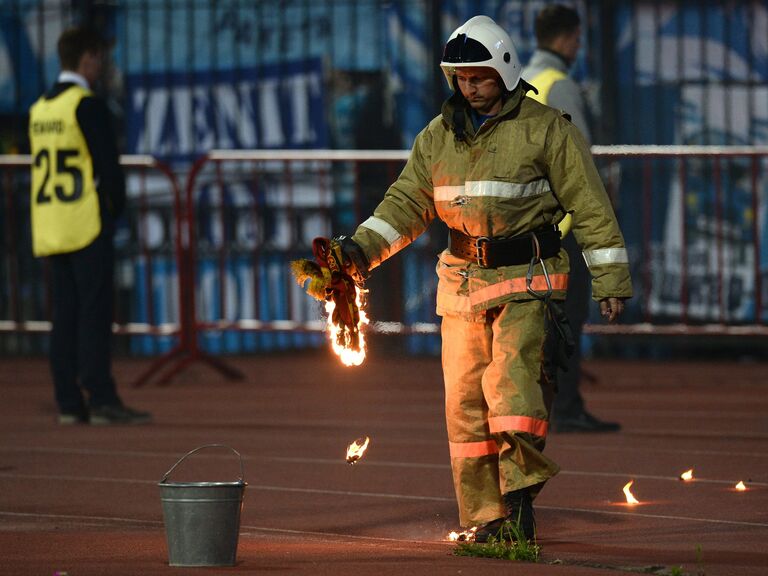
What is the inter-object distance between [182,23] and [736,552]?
10.4 m

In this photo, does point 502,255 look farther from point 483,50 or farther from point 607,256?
point 483,50

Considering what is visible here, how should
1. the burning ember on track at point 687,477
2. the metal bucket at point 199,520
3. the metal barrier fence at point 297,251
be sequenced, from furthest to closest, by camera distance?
the metal barrier fence at point 297,251
the burning ember on track at point 687,477
the metal bucket at point 199,520

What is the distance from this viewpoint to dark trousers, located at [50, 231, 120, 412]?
11180mm

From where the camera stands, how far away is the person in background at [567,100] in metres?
10.1

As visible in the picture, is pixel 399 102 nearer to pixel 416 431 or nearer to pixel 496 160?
pixel 416 431

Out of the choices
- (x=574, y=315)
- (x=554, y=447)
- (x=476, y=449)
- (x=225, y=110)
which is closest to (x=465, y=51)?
(x=476, y=449)

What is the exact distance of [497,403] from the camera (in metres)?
6.78

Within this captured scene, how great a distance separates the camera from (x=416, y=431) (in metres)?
10.8

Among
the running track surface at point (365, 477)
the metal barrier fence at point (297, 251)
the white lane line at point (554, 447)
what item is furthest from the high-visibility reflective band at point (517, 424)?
the metal barrier fence at point (297, 251)

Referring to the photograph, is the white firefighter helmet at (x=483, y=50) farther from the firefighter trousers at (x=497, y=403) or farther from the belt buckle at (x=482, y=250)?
the firefighter trousers at (x=497, y=403)

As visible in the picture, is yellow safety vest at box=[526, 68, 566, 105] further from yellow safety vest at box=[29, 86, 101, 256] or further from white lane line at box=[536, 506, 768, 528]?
white lane line at box=[536, 506, 768, 528]

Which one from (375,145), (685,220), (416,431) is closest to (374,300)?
(375,145)

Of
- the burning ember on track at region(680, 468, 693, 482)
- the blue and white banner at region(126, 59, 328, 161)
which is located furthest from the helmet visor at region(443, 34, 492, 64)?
the blue and white banner at region(126, 59, 328, 161)

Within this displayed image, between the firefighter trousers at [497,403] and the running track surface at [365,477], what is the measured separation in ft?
0.92
